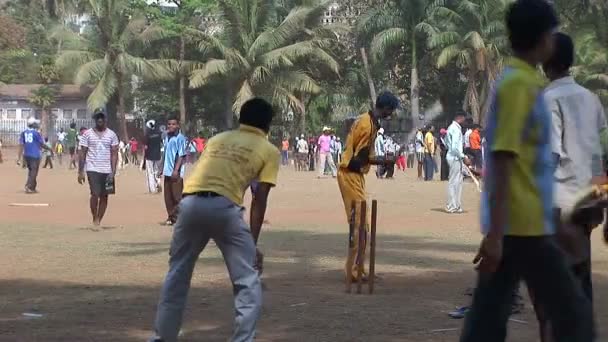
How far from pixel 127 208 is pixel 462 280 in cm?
1229

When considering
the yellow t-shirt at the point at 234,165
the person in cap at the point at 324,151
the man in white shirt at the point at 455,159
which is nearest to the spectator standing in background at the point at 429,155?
the person in cap at the point at 324,151

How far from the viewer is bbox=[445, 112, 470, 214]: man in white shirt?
20.3 meters

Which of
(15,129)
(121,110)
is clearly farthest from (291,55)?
(15,129)

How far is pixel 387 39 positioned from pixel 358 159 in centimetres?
4122

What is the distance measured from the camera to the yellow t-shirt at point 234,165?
7113mm

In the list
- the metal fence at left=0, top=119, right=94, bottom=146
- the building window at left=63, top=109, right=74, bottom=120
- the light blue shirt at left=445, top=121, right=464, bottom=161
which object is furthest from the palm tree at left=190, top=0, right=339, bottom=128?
the light blue shirt at left=445, top=121, right=464, bottom=161

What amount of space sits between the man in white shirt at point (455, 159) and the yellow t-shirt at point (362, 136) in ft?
29.9

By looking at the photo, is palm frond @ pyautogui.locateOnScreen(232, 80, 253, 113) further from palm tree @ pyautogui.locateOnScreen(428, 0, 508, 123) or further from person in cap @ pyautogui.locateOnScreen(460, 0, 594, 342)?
person in cap @ pyautogui.locateOnScreen(460, 0, 594, 342)

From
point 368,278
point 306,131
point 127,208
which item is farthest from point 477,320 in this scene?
point 306,131

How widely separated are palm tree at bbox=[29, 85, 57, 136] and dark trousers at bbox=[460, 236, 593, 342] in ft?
211

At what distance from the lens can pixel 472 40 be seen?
4959 cm

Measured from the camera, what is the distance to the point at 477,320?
5188mm

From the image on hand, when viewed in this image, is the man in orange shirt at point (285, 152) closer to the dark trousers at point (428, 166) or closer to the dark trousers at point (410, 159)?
the dark trousers at point (410, 159)

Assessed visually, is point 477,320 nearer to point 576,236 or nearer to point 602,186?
point 576,236
